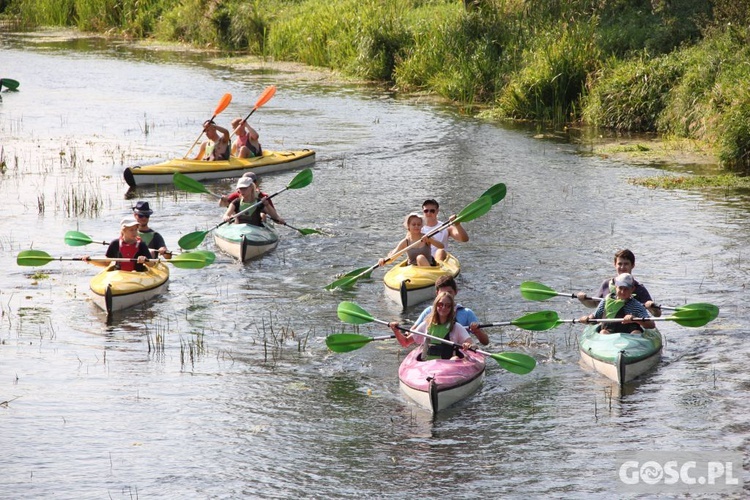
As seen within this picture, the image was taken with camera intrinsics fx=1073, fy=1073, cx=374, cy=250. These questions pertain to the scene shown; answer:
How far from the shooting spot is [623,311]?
10.2 meters

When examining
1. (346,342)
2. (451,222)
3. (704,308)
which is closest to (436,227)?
(451,222)

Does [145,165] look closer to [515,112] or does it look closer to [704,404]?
[515,112]

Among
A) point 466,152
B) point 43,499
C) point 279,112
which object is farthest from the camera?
point 279,112

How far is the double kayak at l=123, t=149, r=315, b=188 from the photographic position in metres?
17.8

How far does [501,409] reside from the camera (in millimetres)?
9172

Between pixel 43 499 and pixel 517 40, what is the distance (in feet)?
65.4

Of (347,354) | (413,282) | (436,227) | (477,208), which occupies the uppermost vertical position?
(477,208)

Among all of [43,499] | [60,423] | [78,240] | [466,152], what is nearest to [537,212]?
[466,152]

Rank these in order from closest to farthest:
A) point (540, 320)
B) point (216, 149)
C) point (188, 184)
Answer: point (540, 320) → point (188, 184) → point (216, 149)

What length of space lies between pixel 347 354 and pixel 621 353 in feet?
8.68

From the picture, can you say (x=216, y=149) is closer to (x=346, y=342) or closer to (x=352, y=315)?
(x=352, y=315)

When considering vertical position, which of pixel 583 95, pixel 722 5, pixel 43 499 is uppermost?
pixel 722 5

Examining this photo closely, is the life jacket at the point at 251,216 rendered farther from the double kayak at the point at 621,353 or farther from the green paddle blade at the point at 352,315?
the double kayak at the point at 621,353

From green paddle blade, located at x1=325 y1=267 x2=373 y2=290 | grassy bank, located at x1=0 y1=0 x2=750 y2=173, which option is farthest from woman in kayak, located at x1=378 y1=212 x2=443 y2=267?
grassy bank, located at x1=0 y1=0 x2=750 y2=173
